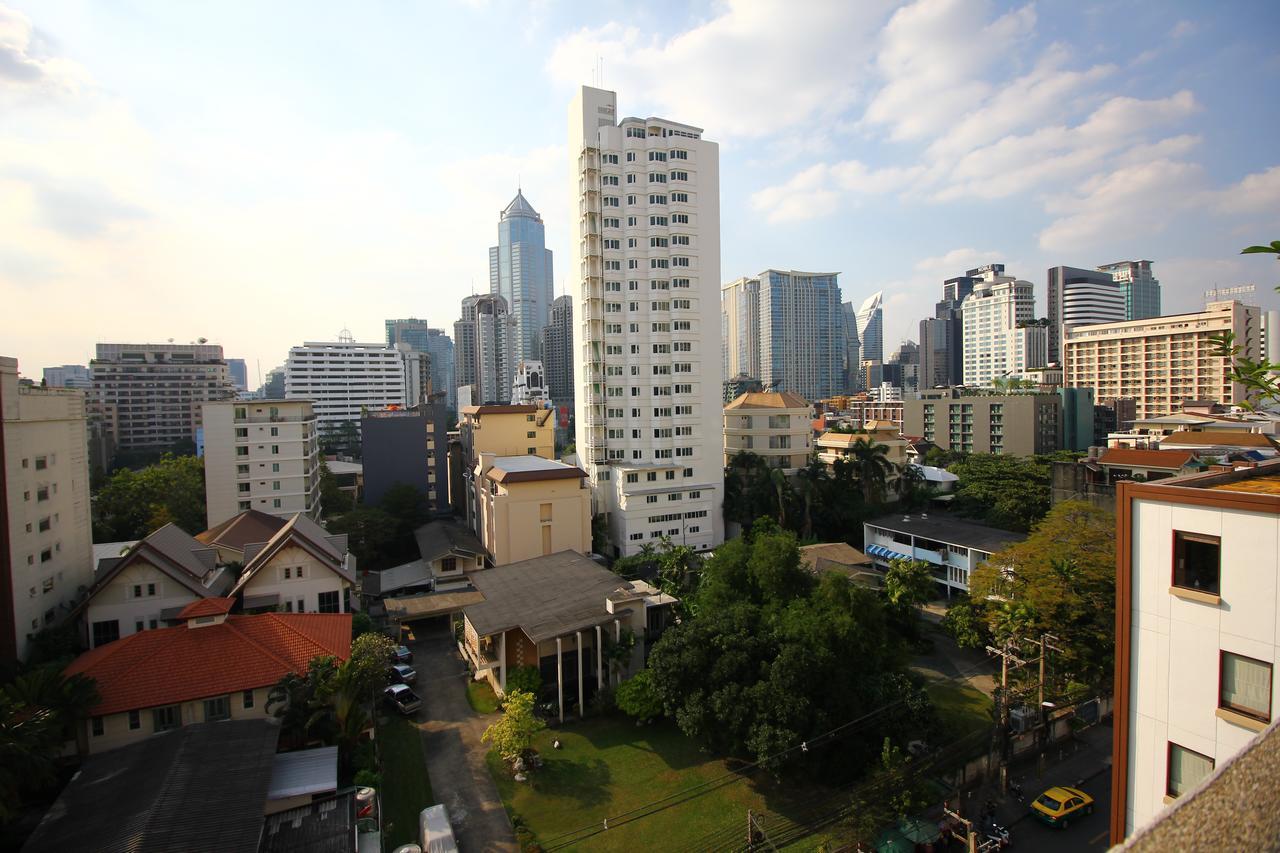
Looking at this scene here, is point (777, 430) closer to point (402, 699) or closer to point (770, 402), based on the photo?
point (770, 402)

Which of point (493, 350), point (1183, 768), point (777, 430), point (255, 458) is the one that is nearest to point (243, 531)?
point (255, 458)

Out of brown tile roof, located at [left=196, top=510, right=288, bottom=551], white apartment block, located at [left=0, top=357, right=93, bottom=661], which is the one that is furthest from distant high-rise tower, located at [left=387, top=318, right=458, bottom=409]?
white apartment block, located at [left=0, top=357, right=93, bottom=661]

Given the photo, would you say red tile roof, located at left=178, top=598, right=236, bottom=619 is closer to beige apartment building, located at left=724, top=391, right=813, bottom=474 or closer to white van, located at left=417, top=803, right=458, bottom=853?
white van, located at left=417, top=803, right=458, bottom=853

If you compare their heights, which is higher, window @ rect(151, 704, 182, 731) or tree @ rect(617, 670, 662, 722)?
window @ rect(151, 704, 182, 731)

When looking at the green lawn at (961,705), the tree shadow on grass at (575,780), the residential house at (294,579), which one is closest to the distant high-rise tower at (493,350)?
the residential house at (294,579)

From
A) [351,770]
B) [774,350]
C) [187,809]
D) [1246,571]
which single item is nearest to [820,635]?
[1246,571]

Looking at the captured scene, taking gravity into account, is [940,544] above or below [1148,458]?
below
